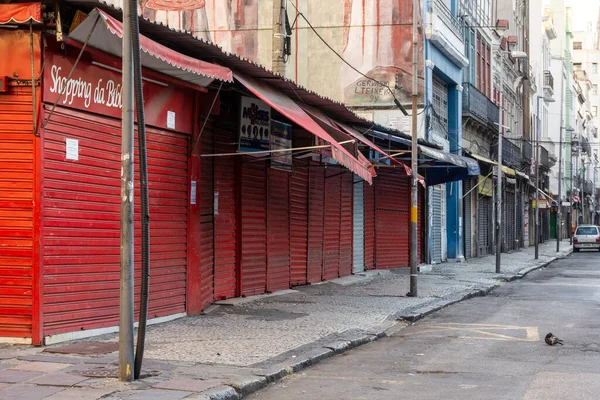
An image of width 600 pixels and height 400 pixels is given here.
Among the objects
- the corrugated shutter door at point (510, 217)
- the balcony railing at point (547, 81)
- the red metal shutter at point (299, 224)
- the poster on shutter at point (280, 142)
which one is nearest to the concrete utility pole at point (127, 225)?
the poster on shutter at point (280, 142)

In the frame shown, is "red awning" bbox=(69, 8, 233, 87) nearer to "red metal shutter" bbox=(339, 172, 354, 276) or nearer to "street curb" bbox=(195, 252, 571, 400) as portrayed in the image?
"street curb" bbox=(195, 252, 571, 400)

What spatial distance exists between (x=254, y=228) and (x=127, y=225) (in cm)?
872

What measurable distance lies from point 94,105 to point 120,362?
3987 mm

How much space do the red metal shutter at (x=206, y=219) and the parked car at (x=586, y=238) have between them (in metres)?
40.4

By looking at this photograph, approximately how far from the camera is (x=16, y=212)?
1017 centimetres

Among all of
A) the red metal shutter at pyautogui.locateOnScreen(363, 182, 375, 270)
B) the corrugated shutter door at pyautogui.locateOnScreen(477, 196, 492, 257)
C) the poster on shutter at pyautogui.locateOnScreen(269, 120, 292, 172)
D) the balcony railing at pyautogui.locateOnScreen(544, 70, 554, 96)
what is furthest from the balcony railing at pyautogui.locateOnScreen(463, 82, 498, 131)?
the balcony railing at pyautogui.locateOnScreen(544, 70, 554, 96)

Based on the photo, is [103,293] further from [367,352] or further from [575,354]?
[575,354]

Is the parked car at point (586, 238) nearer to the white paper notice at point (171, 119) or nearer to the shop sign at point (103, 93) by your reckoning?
the shop sign at point (103, 93)

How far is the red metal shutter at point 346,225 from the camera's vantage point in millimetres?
22547

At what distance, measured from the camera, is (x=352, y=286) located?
2072cm

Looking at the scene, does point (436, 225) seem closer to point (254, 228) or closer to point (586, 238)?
point (254, 228)

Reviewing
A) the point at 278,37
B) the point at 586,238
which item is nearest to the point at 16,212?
the point at 278,37

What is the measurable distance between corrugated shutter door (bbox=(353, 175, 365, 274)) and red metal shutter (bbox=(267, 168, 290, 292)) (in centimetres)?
533

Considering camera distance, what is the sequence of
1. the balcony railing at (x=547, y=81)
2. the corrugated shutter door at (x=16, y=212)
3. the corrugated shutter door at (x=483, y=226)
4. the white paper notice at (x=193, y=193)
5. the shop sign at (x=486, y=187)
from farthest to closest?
the balcony railing at (x=547, y=81)
the corrugated shutter door at (x=483, y=226)
the shop sign at (x=486, y=187)
the white paper notice at (x=193, y=193)
the corrugated shutter door at (x=16, y=212)
